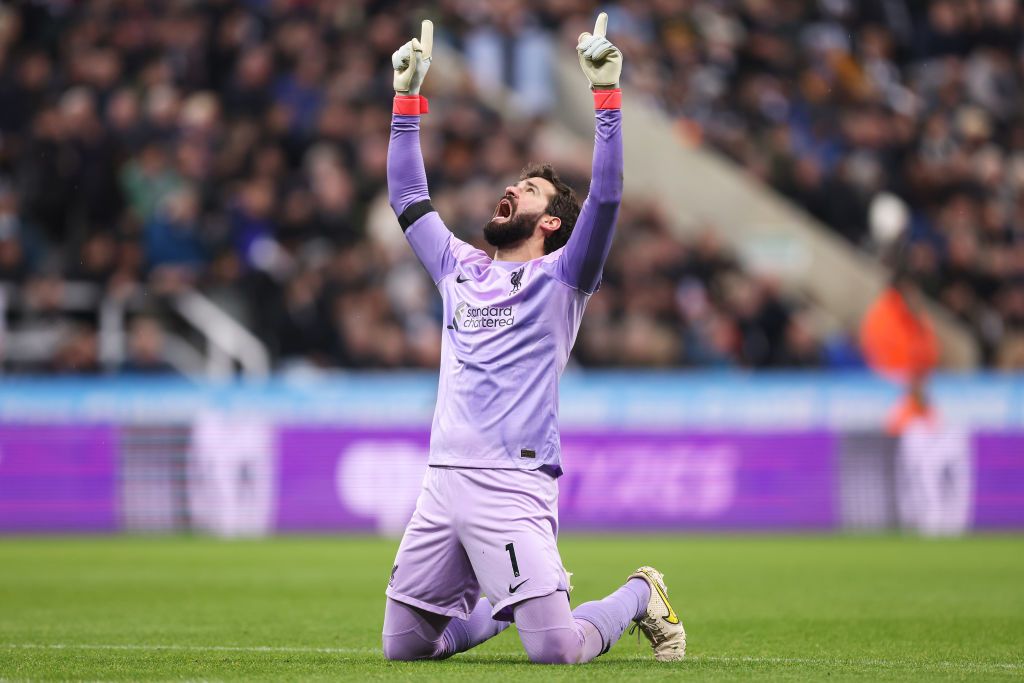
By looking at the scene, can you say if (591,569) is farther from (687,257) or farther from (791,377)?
(687,257)

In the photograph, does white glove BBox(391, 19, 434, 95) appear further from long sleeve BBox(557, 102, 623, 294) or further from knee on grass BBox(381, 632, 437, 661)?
knee on grass BBox(381, 632, 437, 661)

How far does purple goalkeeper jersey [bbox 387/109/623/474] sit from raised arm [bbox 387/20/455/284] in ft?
0.73

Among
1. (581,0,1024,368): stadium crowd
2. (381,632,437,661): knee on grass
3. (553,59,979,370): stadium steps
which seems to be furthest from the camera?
(581,0,1024,368): stadium crowd

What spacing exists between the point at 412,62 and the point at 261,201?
11.1 metres

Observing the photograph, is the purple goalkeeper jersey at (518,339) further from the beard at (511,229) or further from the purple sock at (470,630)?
the purple sock at (470,630)

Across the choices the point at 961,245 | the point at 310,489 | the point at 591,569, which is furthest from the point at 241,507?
the point at 961,245

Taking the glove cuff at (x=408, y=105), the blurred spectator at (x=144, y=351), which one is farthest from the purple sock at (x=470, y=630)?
the blurred spectator at (x=144, y=351)

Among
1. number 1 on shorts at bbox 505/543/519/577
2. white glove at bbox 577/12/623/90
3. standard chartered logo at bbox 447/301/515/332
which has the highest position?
white glove at bbox 577/12/623/90

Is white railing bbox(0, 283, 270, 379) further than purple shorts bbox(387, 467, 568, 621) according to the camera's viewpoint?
Yes

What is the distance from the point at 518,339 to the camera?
6.32 metres

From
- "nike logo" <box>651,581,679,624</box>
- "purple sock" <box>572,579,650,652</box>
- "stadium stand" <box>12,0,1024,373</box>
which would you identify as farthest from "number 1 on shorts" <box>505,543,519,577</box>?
"stadium stand" <box>12,0,1024,373</box>

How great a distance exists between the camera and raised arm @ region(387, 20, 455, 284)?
6719 mm

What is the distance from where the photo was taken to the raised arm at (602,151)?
605cm

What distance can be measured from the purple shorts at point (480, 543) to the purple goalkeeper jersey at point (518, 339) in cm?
8
